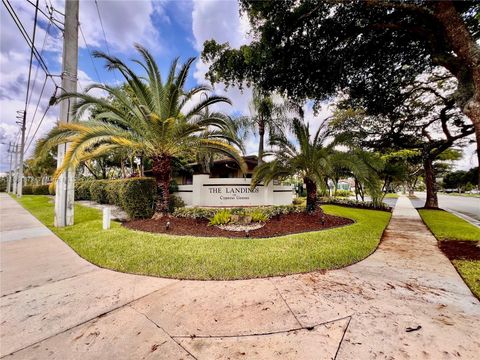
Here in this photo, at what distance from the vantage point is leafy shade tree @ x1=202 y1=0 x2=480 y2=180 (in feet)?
17.6

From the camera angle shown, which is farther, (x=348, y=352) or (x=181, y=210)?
(x=181, y=210)

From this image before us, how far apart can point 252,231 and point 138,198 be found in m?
5.33

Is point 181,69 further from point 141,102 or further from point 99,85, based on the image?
point 99,85

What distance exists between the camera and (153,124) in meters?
7.62

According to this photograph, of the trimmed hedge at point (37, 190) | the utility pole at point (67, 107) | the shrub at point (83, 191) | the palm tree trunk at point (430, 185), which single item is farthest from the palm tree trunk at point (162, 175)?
the trimmed hedge at point (37, 190)

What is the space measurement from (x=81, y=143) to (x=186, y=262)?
5.17 m

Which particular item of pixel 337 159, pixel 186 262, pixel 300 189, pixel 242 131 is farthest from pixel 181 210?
pixel 300 189

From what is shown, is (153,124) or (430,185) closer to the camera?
(153,124)

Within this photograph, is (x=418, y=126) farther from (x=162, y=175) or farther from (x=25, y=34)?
(x=25, y=34)

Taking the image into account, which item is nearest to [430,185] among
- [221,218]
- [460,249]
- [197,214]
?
[460,249]

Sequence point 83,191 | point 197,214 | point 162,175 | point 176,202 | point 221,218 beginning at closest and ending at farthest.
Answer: point 221,218 → point 162,175 → point 197,214 → point 176,202 → point 83,191

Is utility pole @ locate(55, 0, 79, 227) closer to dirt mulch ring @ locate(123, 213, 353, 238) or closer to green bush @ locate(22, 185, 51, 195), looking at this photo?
dirt mulch ring @ locate(123, 213, 353, 238)

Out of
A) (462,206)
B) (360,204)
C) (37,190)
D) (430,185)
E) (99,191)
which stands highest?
(430,185)

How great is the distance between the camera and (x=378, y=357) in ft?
6.80
